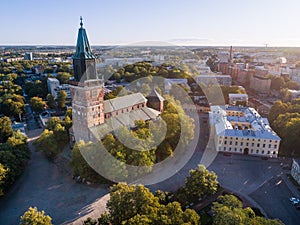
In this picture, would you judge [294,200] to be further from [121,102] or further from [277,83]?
[277,83]

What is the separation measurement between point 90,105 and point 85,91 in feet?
8.75

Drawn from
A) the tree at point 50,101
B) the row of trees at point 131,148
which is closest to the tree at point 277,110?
the row of trees at point 131,148

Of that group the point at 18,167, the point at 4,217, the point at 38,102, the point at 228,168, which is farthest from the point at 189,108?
the point at 4,217

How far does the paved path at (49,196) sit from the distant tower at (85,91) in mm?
8054

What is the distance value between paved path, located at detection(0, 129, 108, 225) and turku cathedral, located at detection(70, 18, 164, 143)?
7777 mm

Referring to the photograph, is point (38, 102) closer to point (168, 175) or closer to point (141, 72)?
point (168, 175)

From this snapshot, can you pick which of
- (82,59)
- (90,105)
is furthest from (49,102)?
(82,59)

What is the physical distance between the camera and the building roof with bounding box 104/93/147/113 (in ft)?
141

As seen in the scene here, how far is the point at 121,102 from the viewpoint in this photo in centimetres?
4600

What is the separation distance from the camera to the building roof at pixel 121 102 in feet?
141

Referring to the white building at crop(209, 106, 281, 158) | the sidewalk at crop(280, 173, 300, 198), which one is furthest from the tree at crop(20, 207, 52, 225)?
the sidewalk at crop(280, 173, 300, 198)

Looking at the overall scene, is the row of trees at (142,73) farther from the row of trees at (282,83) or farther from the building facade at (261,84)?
the row of trees at (282,83)

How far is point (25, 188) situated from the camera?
3422 centimetres

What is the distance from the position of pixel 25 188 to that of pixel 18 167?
3.31 metres
